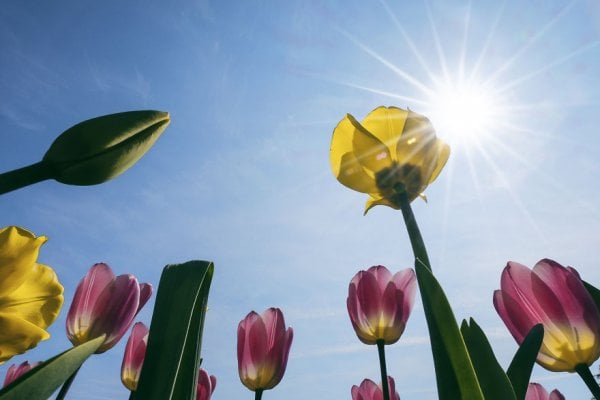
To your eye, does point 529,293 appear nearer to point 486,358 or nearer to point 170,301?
point 486,358

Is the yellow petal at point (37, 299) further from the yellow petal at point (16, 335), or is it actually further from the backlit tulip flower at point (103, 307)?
the backlit tulip flower at point (103, 307)

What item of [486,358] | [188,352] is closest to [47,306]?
[188,352]

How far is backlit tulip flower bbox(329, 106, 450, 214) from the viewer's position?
1596mm

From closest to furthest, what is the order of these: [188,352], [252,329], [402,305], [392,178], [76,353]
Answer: [76,353]
[188,352]
[392,178]
[252,329]
[402,305]

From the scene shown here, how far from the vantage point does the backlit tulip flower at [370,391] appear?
2148mm

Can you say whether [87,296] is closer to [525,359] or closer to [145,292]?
[145,292]

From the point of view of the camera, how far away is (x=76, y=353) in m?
0.77

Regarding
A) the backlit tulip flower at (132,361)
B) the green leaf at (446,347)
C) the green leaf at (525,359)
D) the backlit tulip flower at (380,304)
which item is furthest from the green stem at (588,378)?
the backlit tulip flower at (132,361)

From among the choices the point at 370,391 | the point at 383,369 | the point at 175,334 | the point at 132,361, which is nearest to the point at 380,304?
the point at 383,369

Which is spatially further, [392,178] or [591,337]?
[392,178]

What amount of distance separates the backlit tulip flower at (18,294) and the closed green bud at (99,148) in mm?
134

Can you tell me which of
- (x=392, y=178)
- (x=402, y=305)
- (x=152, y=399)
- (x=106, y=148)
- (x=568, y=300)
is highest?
(x=392, y=178)

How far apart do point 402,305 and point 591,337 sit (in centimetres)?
94

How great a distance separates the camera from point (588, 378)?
114 cm
